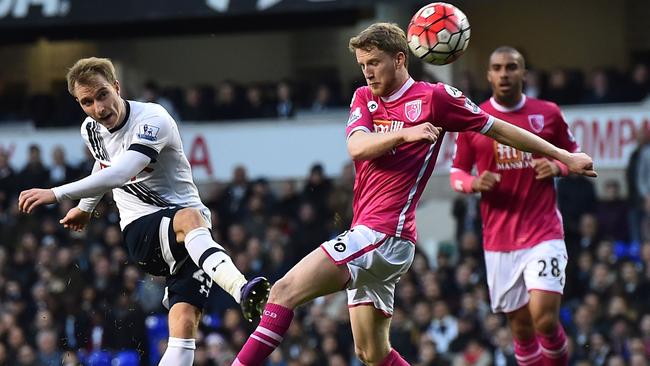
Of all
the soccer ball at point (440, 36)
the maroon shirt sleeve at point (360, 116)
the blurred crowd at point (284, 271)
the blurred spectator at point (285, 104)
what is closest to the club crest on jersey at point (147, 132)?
the maroon shirt sleeve at point (360, 116)

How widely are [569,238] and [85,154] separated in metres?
8.04

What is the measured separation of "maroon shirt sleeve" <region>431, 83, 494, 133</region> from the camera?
8461mm

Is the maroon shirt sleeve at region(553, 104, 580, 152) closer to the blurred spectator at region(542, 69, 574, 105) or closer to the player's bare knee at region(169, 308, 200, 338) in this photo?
the player's bare knee at region(169, 308, 200, 338)

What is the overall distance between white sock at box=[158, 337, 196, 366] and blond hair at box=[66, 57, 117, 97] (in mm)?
1756

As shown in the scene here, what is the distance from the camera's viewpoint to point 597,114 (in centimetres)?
1834

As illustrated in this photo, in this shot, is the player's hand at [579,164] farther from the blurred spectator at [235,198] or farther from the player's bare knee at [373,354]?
the blurred spectator at [235,198]

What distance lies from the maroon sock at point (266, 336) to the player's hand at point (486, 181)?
7.81ft

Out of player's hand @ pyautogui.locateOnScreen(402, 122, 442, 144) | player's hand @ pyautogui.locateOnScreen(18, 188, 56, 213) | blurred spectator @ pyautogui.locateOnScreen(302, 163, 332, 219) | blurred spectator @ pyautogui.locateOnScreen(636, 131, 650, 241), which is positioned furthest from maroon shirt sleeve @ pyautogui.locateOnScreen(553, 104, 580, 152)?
blurred spectator @ pyautogui.locateOnScreen(302, 163, 332, 219)

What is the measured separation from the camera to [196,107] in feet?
68.2

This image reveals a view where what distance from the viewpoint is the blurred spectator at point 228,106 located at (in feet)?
67.8

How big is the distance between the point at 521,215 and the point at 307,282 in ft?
8.48

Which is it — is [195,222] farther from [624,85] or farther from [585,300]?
[624,85]

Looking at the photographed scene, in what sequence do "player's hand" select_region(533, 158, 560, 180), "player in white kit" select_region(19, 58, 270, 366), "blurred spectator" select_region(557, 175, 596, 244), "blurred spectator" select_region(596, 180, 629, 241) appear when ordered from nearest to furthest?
"player in white kit" select_region(19, 58, 270, 366)
"player's hand" select_region(533, 158, 560, 180)
"blurred spectator" select_region(557, 175, 596, 244)
"blurred spectator" select_region(596, 180, 629, 241)

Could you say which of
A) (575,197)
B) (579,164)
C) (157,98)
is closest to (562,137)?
(579,164)
